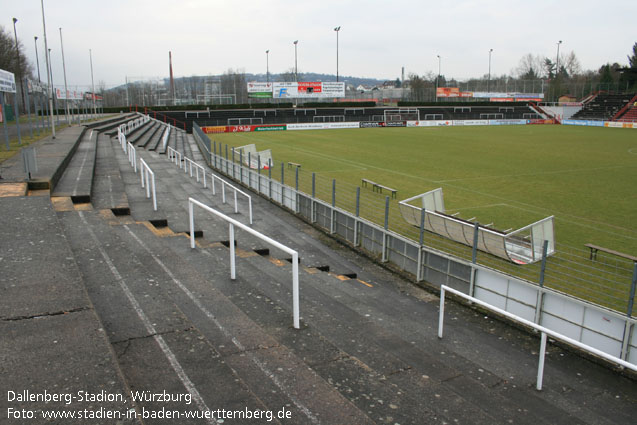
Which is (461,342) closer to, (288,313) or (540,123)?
(288,313)

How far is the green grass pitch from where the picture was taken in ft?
50.1

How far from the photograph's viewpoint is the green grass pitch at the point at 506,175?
15258 mm

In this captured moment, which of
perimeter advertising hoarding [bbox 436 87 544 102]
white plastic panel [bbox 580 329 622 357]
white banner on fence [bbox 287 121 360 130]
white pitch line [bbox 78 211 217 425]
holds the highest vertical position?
perimeter advertising hoarding [bbox 436 87 544 102]

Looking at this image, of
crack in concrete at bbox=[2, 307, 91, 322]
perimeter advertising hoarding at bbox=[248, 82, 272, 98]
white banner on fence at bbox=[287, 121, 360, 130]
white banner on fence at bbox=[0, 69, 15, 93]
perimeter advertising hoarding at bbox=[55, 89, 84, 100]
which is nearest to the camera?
crack in concrete at bbox=[2, 307, 91, 322]

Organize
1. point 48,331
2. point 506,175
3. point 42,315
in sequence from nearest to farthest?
1. point 48,331
2. point 42,315
3. point 506,175

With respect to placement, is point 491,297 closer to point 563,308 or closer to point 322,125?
point 563,308

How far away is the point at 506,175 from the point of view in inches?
954

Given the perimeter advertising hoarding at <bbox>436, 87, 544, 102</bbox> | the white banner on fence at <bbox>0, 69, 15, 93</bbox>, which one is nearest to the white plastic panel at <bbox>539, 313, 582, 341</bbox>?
the white banner on fence at <bbox>0, 69, 15, 93</bbox>

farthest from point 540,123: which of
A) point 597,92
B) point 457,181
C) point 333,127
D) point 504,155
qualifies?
point 457,181

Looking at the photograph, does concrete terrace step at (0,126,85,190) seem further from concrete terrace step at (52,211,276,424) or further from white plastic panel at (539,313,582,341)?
white plastic panel at (539,313,582,341)

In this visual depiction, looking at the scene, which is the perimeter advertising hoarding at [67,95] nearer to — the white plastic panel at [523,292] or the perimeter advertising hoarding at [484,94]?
the white plastic panel at [523,292]

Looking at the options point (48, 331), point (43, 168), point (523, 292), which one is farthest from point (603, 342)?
point (43, 168)

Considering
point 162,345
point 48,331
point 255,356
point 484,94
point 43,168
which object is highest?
point 484,94

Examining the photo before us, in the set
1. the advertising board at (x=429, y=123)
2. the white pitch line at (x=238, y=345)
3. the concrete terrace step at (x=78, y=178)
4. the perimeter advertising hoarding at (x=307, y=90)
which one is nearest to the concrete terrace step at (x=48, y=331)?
the white pitch line at (x=238, y=345)
